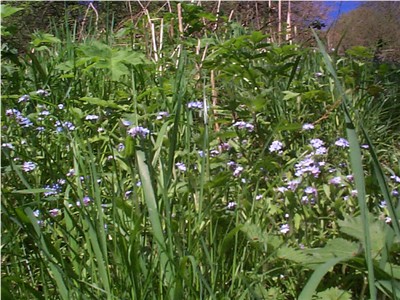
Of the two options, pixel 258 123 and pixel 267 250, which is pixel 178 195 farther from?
pixel 258 123

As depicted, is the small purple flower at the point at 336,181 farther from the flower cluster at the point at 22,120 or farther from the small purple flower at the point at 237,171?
the flower cluster at the point at 22,120

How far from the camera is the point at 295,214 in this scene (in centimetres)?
148

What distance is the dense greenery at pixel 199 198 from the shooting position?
1103mm

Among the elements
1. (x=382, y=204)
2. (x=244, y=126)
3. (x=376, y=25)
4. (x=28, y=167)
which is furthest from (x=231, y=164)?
(x=376, y=25)

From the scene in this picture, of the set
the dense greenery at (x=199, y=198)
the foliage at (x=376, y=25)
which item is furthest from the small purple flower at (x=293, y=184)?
the foliage at (x=376, y=25)

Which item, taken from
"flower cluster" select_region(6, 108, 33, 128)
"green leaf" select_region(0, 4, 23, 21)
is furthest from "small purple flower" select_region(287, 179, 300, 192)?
"green leaf" select_region(0, 4, 23, 21)

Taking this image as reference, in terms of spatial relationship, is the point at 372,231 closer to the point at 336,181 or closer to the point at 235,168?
the point at 336,181

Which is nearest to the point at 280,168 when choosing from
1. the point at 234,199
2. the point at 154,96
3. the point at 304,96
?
the point at 234,199

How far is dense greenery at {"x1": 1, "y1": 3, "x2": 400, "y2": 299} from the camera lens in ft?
3.62

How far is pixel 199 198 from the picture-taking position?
4.18ft

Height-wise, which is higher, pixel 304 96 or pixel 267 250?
pixel 304 96

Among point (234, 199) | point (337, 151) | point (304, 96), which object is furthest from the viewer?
point (304, 96)

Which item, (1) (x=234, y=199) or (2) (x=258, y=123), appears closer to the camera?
(1) (x=234, y=199)

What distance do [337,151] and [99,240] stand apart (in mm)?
1053
